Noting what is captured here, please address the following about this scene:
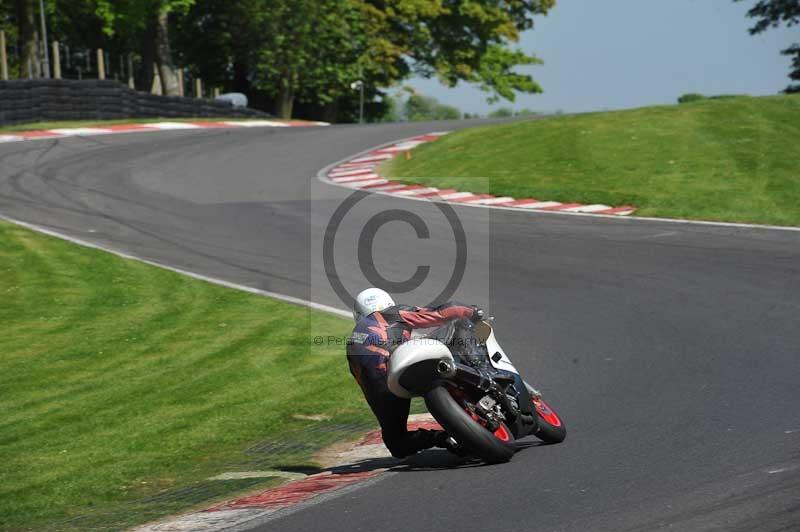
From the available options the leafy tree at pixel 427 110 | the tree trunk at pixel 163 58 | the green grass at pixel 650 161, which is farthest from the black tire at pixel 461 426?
the leafy tree at pixel 427 110

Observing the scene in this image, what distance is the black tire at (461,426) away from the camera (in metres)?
6.43

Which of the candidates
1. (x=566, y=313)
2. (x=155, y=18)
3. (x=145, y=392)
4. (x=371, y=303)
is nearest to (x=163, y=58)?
(x=155, y=18)

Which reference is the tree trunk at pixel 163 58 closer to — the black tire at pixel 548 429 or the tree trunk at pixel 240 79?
the tree trunk at pixel 240 79

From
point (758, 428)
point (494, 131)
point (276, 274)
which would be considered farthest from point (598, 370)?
point (494, 131)

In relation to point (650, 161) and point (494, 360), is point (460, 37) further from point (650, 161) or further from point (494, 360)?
point (494, 360)

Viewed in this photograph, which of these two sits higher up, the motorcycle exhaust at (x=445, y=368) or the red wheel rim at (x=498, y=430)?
the motorcycle exhaust at (x=445, y=368)

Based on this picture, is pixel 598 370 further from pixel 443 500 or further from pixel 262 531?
pixel 262 531

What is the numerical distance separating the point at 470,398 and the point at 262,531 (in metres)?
1.71

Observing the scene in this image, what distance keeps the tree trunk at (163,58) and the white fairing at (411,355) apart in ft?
133

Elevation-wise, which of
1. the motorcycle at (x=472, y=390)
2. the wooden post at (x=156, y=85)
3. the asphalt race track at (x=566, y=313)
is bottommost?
the asphalt race track at (x=566, y=313)

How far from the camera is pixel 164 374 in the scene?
10.7m

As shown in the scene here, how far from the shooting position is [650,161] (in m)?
21.6

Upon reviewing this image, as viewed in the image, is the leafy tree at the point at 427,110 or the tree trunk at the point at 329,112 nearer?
the tree trunk at the point at 329,112

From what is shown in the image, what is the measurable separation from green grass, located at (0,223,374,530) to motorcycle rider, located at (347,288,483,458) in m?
0.90
